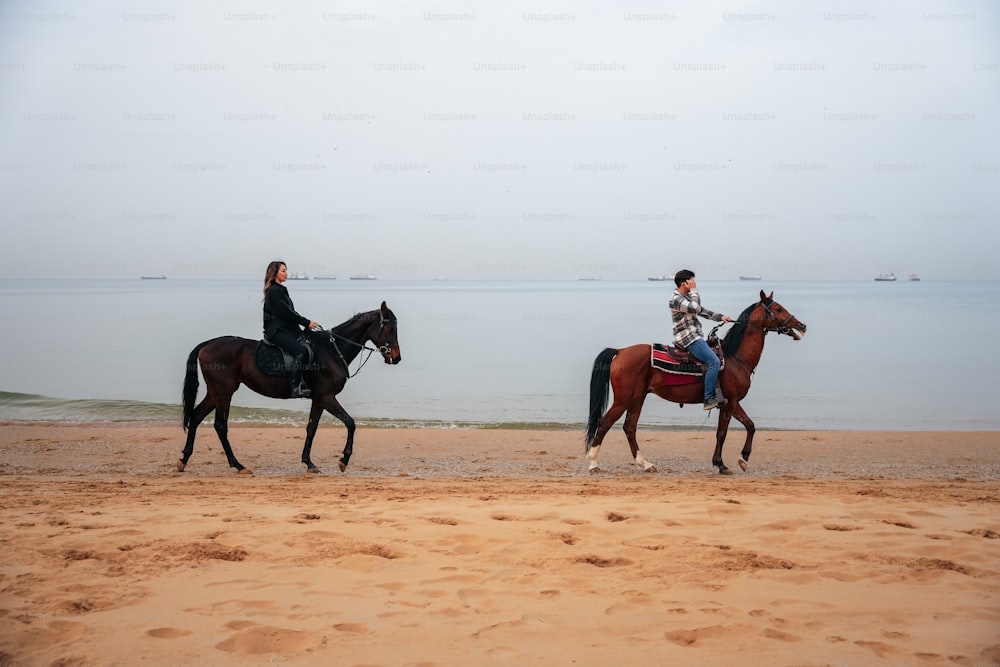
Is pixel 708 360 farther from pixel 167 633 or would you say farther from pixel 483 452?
pixel 167 633

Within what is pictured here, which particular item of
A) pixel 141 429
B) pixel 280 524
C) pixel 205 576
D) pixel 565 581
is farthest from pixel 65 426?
pixel 565 581

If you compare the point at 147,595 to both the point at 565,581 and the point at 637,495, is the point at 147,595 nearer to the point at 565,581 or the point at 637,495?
the point at 565,581

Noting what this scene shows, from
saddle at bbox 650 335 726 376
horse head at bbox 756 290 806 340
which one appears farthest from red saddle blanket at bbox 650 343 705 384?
horse head at bbox 756 290 806 340

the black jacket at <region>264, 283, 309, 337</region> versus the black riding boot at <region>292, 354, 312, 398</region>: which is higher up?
the black jacket at <region>264, 283, 309, 337</region>

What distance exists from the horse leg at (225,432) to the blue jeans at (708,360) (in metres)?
6.45

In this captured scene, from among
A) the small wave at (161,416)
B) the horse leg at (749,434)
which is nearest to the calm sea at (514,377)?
the small wave at (161,416)

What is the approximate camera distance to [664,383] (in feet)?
38.9

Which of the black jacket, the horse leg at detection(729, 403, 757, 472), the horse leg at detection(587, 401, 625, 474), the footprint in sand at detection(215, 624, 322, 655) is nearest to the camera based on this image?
the footprint in sand at detection(215, 624, 322, 655)

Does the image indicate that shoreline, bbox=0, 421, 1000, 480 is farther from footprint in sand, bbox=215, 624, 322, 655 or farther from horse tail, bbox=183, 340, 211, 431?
footprint in sand, bbox=215, 624, 322, 655

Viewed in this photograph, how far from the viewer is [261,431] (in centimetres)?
1584

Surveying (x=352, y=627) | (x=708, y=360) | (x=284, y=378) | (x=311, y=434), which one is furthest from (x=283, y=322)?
(x=352, y=627)

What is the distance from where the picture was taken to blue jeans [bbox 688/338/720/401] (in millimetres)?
11531

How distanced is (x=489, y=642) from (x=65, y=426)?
1472 centimetres

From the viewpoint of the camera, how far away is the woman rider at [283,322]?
11.3 metres
